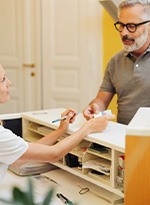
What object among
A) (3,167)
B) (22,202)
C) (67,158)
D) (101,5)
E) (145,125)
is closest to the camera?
(22,202)

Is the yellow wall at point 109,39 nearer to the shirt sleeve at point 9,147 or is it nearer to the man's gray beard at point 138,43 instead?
the man's gray beard at point 138,43

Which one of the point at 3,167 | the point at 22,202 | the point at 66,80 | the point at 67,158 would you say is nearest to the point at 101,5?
the point at 66,80

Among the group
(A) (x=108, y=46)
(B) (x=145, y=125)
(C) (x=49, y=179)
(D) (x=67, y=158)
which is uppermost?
(A) (x=108, y=46)

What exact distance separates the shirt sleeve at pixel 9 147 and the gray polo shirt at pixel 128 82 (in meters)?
0.95

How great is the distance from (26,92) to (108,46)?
971 mm

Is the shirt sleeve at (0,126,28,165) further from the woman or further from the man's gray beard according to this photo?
the man's gray beard

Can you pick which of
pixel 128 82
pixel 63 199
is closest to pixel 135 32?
pixel 128 82

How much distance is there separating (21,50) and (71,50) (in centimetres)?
55

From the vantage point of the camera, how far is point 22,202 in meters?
0.37

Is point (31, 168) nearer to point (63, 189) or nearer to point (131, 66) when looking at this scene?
point (63, 189)

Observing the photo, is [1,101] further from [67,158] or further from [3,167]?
[67,158]

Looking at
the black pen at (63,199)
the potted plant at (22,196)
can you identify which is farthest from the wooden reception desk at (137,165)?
the potted plant at (22,196)

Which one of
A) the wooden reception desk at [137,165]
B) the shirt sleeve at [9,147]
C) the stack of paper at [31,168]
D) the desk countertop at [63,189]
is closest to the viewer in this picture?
the wooden reception desk at [137,165]

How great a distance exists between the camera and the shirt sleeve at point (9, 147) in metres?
1.27
